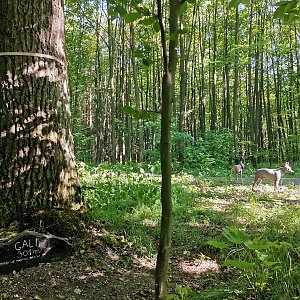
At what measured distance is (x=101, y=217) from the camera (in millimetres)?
3877

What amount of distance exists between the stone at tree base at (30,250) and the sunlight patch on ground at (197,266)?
1.13 metres

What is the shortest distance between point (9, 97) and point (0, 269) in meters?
1.53

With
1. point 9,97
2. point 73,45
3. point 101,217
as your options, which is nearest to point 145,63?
point 9,97

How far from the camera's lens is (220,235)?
4008 millimetres

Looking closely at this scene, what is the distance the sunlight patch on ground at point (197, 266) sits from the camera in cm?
319

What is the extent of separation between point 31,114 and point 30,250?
1244 mm

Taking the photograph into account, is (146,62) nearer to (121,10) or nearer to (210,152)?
(121,10)

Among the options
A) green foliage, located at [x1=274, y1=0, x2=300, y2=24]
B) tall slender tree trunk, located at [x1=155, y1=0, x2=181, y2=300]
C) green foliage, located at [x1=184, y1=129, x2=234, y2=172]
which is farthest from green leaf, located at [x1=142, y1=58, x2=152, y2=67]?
green foliage, located at [x1=184, y1=129, x2=234, y2=172]

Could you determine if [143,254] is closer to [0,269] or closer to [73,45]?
[0,269]

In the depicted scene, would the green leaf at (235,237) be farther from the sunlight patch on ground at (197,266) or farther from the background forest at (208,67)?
the background forest at (208,67)

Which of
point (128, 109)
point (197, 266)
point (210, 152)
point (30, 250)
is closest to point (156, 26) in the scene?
point (128, 109)

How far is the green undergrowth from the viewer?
238 centimetres

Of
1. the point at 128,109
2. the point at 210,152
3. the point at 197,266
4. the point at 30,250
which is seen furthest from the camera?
the point at 210,152

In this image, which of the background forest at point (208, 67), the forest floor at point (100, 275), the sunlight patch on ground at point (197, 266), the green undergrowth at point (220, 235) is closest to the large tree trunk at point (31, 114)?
the forest floor at point (100, 275)
